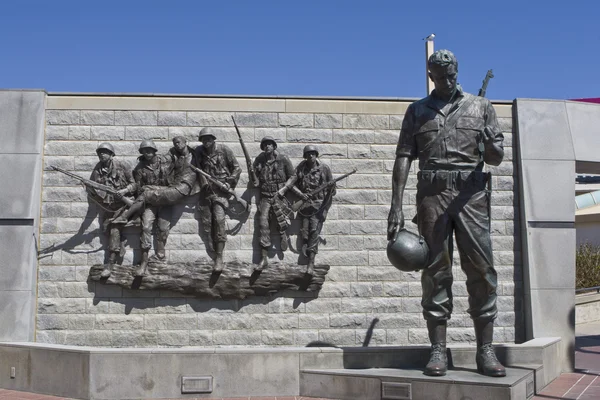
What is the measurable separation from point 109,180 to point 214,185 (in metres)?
1.43

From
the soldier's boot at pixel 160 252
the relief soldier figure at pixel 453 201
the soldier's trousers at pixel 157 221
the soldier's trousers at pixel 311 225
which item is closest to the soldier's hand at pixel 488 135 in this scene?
the relief soldier figure at pixel 453 201

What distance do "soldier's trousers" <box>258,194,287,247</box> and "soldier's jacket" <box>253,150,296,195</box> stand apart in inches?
5.4

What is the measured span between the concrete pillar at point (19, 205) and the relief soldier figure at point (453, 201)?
17.0 feet

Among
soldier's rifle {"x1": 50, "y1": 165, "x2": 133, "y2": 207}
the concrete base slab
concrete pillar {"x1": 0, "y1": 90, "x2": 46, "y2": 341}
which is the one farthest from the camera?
soldier's rifle {"x1": 50, "y1": 165, "x2": 133, "y2": 207}

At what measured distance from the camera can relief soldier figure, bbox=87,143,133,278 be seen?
9.12 m

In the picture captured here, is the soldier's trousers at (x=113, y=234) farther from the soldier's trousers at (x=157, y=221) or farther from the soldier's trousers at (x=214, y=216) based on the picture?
the soldier's trousers at (x=214, y=216)

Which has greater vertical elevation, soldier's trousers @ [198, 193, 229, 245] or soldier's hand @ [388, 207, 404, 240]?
soldier's trousers @ [198, 193, 229, 245]

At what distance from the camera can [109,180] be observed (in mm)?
9156

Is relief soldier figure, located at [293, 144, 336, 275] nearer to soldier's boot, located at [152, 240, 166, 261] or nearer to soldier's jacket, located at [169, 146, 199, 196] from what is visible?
soldier's jacket, located at [169, 146, 199, 196]

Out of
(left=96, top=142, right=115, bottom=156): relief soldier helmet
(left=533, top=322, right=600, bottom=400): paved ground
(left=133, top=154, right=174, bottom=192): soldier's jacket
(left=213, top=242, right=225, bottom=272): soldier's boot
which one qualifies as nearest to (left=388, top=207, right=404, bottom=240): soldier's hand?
(left=533, top=322, right=600, bottom=400): paved ground

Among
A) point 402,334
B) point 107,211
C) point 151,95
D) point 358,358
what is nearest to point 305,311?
point 402,334

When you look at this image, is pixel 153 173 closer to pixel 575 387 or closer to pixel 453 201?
pixel 453 201

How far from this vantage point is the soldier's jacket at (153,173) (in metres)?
9.20

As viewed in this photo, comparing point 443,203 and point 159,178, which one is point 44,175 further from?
point 443,203
